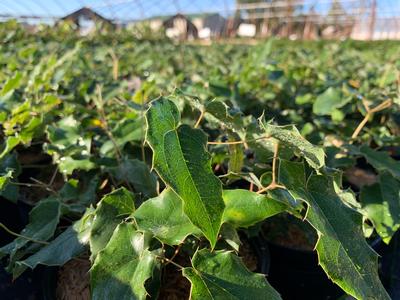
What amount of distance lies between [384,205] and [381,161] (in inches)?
4.7

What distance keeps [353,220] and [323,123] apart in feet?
3.21

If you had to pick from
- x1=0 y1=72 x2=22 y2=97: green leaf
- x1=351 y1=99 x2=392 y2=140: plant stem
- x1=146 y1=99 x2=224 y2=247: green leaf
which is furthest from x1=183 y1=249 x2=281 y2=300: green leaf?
x1=0 y1=72 x2=22 y2=97: green leaf

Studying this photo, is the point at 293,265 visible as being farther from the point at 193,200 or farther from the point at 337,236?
the point at 193,200

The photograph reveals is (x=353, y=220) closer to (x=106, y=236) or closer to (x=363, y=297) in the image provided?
(x=363, y=297)

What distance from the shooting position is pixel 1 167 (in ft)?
3.50

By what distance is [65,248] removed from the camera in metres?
0.82

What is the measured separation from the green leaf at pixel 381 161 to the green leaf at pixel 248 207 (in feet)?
1.52

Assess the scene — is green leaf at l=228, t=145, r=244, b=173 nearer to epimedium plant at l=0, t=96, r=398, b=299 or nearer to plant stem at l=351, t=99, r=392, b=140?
epimedium plant at l=0, t=96, r=398, b=299

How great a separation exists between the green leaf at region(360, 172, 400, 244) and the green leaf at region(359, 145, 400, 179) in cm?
3

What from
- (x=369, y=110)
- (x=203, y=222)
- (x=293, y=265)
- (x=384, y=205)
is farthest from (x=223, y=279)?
(x=369, y=110)

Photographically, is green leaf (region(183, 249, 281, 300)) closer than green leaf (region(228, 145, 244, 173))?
Yes

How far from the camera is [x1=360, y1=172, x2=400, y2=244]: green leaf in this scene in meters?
1.00

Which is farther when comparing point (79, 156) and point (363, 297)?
point (79, 156)

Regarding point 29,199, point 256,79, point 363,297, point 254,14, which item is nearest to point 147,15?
point 254,14
